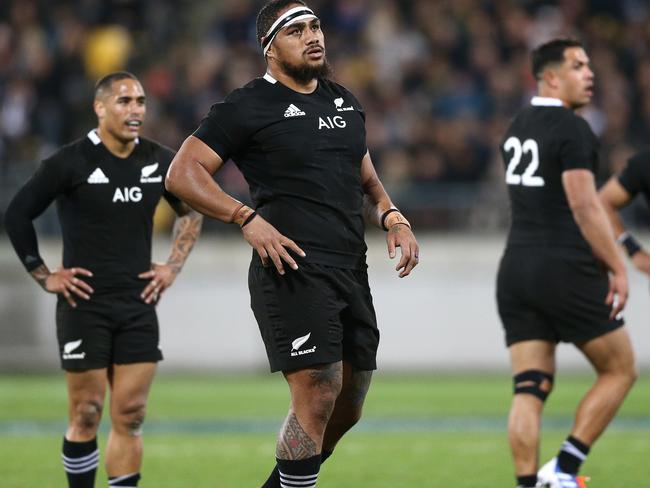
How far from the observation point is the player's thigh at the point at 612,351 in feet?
24.9

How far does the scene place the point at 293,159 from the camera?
6.28 metres

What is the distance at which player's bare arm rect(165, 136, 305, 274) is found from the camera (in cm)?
605

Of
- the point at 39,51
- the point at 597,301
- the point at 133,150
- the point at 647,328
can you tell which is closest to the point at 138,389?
the point at 133,150

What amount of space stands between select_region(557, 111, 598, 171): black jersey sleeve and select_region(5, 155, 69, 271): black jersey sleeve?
2816 mm

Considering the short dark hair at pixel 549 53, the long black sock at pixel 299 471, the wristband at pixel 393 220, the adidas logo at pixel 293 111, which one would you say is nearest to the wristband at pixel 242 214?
the adidas logo at pixel 293 111

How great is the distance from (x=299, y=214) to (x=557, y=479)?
7.79ft

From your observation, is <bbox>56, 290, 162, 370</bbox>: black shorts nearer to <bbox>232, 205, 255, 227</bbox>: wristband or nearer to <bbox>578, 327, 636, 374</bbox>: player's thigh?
<bbox>232, 205, 255, 227</bbox>: wristband

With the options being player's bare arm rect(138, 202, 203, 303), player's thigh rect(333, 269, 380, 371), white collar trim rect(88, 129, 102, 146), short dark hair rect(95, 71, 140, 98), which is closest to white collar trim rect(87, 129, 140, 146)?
white collar trim rect(88, 129, 102, 146)

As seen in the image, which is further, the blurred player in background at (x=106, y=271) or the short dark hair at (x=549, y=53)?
the short dark hair at (x=549, y=53)

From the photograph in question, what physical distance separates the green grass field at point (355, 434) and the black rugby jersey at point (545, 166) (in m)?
1.84

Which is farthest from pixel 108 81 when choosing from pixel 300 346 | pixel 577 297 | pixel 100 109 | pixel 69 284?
pixel 577 297

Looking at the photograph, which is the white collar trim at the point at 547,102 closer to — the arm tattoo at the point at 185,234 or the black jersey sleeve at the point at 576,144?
the black jersey sleeve at the point at 576,144

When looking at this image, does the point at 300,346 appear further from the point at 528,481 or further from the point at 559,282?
the point at 559,282

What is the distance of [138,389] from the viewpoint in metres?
7.55
